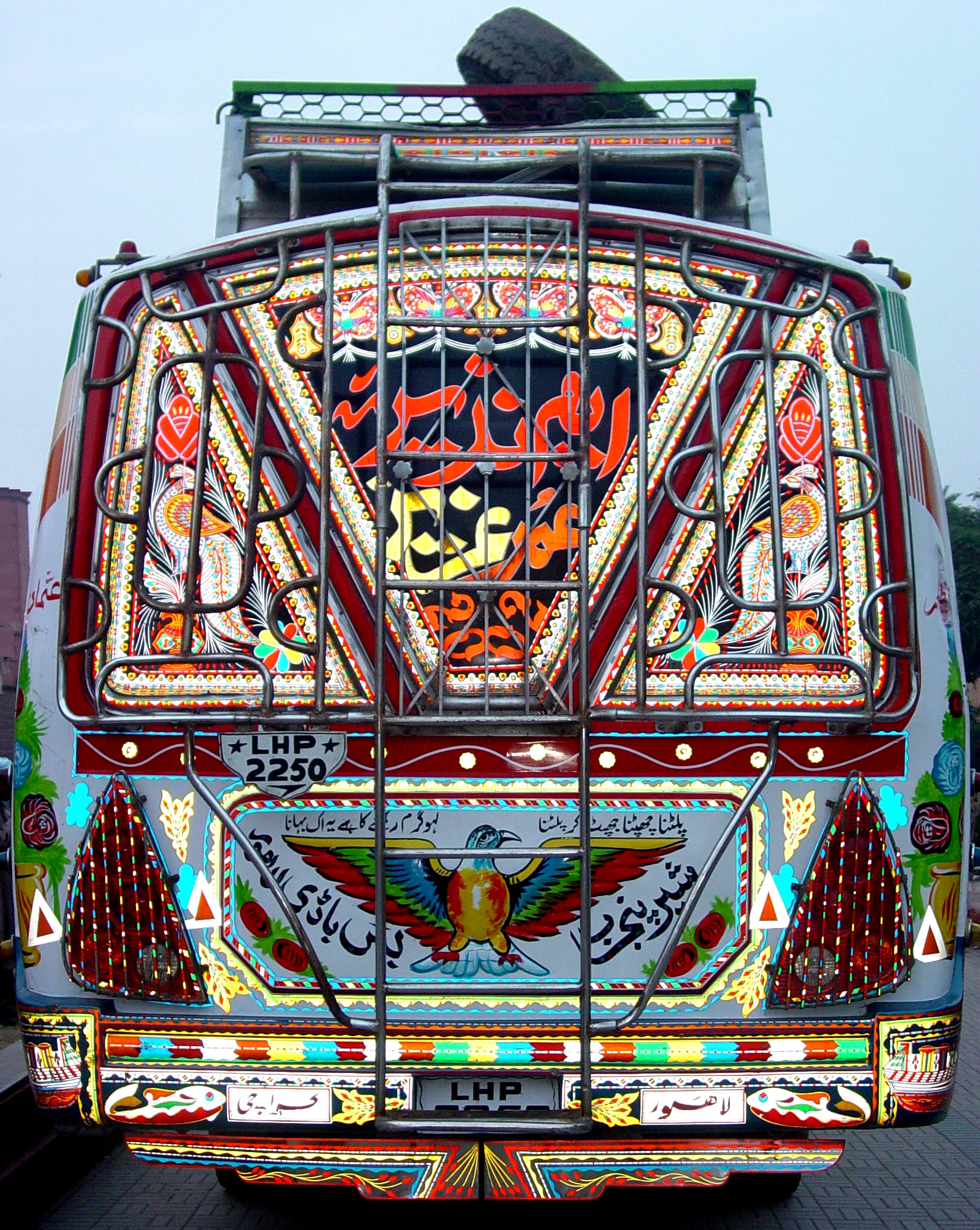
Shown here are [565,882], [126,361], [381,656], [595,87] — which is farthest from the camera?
[595,87]

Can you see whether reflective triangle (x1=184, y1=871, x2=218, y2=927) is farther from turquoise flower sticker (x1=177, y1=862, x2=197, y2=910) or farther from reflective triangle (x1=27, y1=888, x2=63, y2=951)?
reflective triangle (x1=27, y1=888, x2=63, y2=951)

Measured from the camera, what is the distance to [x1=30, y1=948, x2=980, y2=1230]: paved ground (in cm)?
516

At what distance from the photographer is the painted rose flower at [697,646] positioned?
3.71 meters

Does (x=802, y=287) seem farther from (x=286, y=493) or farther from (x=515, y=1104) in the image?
(x=515, y=1104)

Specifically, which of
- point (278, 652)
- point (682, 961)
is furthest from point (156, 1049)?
point (682, 961)

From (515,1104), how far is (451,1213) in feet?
6.16

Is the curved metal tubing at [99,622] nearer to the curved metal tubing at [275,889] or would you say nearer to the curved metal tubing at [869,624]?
the curved metal tubing at [275,889]

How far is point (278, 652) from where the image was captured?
12.3ft

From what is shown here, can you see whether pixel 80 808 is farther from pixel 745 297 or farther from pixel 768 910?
pixel 745 297

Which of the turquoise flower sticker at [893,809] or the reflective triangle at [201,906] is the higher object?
the turquoise flower sticker at [893,809]

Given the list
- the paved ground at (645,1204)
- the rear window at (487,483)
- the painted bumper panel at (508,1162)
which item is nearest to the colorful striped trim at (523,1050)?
the painted bumper panel at (508,1162)

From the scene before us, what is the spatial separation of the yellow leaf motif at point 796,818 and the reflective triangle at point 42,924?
2028mm

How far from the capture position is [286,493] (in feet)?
12.5

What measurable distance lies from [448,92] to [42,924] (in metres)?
3.70
